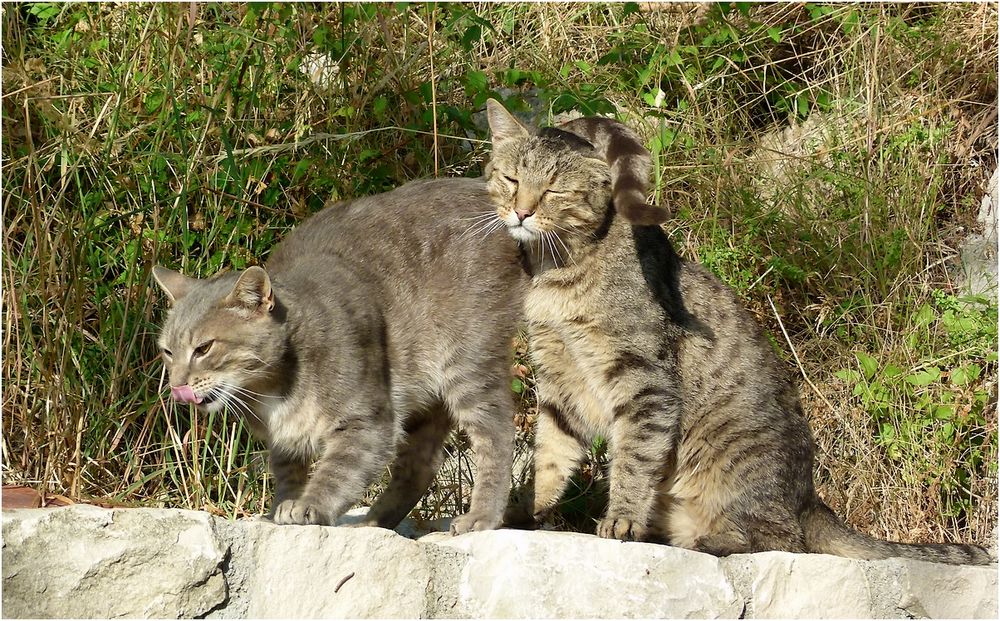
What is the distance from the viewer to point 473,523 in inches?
165

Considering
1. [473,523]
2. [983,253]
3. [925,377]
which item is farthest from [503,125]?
[983,253]

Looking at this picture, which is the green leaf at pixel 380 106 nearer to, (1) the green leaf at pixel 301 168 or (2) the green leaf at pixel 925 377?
(1) the green leaf at pixel 301 168

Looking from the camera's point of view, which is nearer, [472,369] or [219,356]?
[219,356]

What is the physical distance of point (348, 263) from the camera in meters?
4.49

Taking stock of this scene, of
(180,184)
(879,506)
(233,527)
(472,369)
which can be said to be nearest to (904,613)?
(879,506)

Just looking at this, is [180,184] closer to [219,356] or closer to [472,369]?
[219,356]

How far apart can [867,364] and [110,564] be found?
351 cm

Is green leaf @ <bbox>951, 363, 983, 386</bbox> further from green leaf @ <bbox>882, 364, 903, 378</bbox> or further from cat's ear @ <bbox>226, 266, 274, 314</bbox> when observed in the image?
cat's ear @ <bbox>226, 266, 274, 314</bbox>

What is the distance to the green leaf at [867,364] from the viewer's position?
5.18 m

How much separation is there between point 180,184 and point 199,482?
1.40 meters

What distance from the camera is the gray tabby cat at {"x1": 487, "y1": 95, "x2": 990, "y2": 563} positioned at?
4133 millimetres

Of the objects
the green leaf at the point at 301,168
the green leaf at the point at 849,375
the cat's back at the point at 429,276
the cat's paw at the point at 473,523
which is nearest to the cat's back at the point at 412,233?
the cat's back at the point at 429,276

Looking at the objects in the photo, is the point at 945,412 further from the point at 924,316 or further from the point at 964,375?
the point at 924,316

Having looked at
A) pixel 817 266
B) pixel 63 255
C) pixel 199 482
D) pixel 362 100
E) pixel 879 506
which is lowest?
pixel 879 506
